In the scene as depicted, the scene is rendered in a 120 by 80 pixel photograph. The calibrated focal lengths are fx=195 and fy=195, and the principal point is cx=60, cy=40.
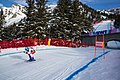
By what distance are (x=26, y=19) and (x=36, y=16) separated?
259 cm

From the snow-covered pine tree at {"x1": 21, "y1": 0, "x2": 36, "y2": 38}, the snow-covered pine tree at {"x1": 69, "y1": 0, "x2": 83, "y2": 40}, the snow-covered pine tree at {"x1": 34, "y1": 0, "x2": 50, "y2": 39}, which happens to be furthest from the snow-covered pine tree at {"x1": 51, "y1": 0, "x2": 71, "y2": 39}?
the snow-covered pine tree at {"x1": 21, "y1": 0, "x2": 36, "y2": 38}

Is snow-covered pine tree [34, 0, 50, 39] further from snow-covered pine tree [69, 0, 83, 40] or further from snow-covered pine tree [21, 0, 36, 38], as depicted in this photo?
snow-covered pine tree [69, 0, 83, 40]

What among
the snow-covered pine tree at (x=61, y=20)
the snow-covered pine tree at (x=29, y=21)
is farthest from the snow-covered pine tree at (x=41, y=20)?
the snow-covered pine tree at (x=61, y=20)

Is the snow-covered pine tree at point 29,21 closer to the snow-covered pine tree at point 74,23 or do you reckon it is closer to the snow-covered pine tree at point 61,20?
the snow-covered pine tree at point 61,20

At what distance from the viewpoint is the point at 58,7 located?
49531mm

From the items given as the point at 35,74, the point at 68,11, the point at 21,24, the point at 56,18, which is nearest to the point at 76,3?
the point at 68,11

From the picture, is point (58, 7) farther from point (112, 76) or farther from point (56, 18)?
point (112, 76)

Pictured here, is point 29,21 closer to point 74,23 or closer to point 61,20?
point 61,20

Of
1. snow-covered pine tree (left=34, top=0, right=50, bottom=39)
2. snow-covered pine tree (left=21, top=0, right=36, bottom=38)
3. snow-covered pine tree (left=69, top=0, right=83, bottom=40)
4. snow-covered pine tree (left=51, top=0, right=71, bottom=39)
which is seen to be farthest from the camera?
snow-covered pine tree (left=69, top=0, right=83, bottom=40)

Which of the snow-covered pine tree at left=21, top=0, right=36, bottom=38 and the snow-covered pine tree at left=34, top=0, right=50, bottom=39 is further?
the snow-covered pine tree at left=21, top=0, right=36, bottom=38

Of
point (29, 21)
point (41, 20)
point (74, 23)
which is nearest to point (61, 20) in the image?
point (74, 23)

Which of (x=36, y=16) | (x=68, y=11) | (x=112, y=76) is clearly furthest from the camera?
(x=68, y=11)

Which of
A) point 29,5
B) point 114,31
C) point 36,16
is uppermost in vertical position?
point 29,5

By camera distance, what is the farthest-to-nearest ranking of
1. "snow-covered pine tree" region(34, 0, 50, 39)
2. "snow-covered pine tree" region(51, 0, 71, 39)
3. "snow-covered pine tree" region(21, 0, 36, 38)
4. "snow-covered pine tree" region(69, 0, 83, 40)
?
"snow-covered pine tree" region(69, 0, 83, 40) → "snow-covered pine tree" region(51, 0, 71, 39) → "snow-covered pine tree" region(21, 0, 36, 38) → "snow-covered pine tree" region(34, 0, 50, 39)
